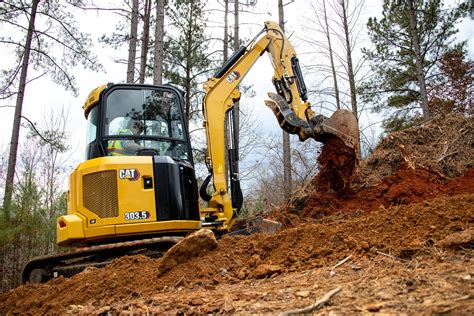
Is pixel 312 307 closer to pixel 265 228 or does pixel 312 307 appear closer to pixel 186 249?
pixel 186 249

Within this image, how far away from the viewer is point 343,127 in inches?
281

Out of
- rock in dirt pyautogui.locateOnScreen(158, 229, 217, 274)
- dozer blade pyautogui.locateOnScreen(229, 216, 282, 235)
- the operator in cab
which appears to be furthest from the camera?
dozer blade pyautogui.locateOnScreen(229, 216, 282, 235)

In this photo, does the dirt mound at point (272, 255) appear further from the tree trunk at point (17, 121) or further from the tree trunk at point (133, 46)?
the tree trunk at point (133, 46)

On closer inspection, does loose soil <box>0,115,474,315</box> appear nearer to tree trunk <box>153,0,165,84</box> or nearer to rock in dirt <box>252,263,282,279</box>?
rock in dirt <box>252,263,282,279</box>

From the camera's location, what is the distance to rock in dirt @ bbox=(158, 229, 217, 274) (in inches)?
182

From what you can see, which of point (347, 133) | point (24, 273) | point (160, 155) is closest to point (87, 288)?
point (160, 155)

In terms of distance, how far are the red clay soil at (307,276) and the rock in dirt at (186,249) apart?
69mm

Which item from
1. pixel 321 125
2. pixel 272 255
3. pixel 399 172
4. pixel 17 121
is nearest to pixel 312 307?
pixel 272 255

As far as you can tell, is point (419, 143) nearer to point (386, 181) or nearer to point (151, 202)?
point (386, 181)

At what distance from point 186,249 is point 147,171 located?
5.50 feet

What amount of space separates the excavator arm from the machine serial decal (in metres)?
1.35

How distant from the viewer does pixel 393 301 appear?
2467 mm

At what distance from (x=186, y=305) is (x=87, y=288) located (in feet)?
6.35

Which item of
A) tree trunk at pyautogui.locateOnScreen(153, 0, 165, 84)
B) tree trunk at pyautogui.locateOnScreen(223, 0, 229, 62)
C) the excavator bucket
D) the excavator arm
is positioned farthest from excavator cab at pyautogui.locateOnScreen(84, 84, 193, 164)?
tree trunk at pyautogui.locateOnScreen(223, 0, 229, 62)
